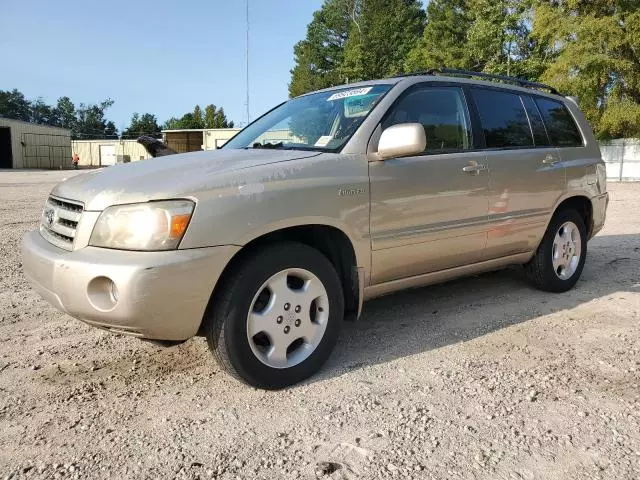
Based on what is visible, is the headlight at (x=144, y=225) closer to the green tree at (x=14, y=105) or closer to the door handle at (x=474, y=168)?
the door handle at (x=474, y=168)

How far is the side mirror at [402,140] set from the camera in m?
3.13

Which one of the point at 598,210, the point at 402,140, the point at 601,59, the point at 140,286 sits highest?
the point at 601,59

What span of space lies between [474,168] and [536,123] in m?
1.20

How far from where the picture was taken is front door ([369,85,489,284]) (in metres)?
3.37

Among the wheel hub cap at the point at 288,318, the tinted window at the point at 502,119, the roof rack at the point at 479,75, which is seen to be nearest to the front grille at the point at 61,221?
the wheel hub cap at the point at 288,318

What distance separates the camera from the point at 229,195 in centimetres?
273

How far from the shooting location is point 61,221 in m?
2.97

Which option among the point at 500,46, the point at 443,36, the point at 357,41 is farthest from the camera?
the point at 357,41

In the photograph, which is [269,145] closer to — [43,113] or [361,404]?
[361,404]

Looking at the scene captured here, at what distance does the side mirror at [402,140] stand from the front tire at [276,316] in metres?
0.77

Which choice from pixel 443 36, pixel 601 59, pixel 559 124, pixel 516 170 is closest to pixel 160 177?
pixel 516 170

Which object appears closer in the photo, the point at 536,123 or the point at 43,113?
the point at 536,123

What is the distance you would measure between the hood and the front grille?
5 centimetres

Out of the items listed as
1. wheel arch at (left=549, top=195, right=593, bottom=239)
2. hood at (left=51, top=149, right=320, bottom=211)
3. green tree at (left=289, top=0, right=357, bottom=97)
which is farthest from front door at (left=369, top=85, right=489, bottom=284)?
green tree at (left=289, top=0, right=357, bottom=97)
